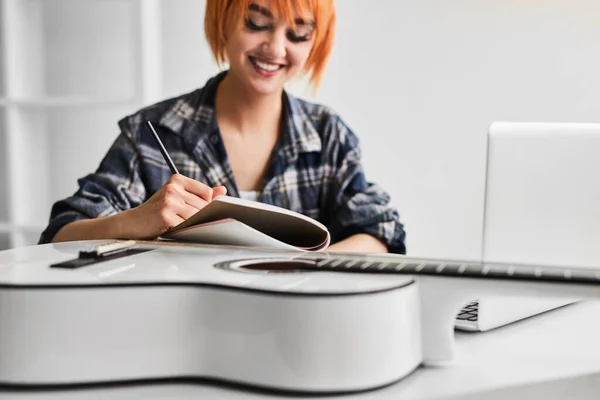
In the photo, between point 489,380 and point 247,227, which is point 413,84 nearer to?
point 247,227

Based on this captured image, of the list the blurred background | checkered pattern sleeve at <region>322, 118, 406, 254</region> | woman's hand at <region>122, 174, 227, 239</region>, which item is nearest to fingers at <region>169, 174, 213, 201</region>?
woman's hand at <region>122, 174, 227, 239</region>

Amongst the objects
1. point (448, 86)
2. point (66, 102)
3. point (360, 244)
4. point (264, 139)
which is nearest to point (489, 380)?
point (360, 244)

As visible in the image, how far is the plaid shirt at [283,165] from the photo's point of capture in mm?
1489

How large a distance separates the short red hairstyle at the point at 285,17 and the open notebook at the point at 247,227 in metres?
0.83

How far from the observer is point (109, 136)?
8.20 ft

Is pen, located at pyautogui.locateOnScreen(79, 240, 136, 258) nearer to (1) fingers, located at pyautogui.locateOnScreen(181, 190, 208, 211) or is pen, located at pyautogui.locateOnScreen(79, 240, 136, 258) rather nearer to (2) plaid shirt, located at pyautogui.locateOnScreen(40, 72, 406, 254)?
(1) fingers, located at pyautogui.locateOnScreen(181, 190, 208, 211)

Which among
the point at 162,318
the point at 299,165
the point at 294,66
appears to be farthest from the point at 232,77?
the point at 162,318

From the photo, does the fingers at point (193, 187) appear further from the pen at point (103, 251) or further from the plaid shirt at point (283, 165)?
the plaid shirt at point (283, 165)

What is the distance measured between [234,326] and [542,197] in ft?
1.58

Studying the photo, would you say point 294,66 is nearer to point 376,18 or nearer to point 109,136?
point 376,18

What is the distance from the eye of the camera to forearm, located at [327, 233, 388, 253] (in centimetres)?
143

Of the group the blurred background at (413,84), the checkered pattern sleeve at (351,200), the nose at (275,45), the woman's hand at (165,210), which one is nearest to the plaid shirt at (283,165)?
the checkered pattern sleeve at (351,200)

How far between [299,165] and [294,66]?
0.81 ft

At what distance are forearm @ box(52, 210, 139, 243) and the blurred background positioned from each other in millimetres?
941
